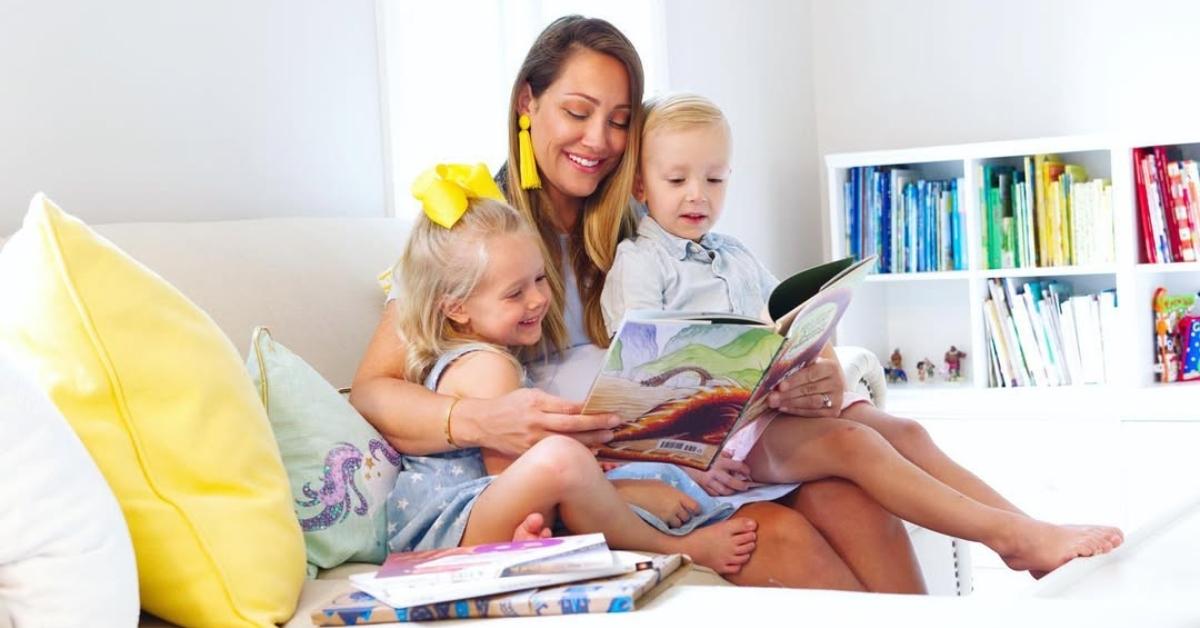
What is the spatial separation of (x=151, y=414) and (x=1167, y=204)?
300cm

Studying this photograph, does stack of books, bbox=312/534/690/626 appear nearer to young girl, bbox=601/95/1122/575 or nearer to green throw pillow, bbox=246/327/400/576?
green throw pillow, bbox=246/327/400/576

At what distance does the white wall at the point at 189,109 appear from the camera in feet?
6.13

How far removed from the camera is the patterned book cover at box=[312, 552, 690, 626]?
1.19 metres

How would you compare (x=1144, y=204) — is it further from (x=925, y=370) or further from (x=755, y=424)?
(x=755, y=424)

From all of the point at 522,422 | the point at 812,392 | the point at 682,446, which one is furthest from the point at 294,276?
the point at 812,392

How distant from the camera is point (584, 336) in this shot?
2.03 metres

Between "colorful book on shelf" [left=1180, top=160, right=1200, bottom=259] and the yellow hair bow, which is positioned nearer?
the yellow hair bow

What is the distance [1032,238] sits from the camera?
3721 mm

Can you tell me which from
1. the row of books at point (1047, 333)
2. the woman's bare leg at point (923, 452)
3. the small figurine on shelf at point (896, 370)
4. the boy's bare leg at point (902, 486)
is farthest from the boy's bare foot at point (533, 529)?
the small figurine on shelf at point (896, 370)

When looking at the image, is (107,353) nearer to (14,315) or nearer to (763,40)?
(14,315)

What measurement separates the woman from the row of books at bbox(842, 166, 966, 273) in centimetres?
193

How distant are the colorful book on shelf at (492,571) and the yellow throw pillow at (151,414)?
120 millimetres

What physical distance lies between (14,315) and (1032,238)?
3025 millimetres

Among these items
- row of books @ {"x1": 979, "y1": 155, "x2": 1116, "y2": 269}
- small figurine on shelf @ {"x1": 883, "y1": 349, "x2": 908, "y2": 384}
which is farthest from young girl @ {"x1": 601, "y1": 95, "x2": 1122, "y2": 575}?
small figurine on shelf @ {"x1": 883, "y1": 349, "x2": 908, "y2": 384}
